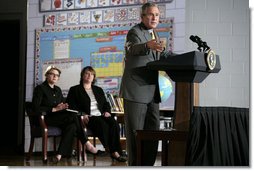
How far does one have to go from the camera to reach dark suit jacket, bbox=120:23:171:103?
2.99 meters

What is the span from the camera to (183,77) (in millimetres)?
2859

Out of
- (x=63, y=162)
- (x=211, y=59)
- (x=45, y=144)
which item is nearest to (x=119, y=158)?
(x=63, y=162)

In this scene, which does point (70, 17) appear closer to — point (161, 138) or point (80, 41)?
point (80, 41)

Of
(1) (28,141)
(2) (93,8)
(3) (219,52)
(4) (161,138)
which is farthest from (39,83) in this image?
(3) (219,52)

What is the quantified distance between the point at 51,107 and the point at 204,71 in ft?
3.13

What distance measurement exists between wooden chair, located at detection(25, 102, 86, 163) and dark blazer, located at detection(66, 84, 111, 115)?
7.2 inches

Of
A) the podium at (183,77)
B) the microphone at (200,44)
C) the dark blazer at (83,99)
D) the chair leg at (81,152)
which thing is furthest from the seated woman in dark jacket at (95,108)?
the microphone at (200,44)

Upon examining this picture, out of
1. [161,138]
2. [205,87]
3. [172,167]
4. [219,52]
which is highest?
[219,52]

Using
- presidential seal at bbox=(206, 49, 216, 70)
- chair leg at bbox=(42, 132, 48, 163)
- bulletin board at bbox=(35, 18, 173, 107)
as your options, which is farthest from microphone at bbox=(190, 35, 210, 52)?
chair leg at bbox=(42, 132, 48, 163)

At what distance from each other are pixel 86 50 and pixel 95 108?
364 millimetres

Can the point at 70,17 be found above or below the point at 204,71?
above

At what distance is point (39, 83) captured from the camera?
3086mm

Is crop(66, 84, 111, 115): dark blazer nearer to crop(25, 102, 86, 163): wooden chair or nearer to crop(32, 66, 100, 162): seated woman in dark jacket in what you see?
crop(32, 66, 100, 162): seated woman in dark jacket

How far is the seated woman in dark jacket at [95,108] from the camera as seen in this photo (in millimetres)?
3035
